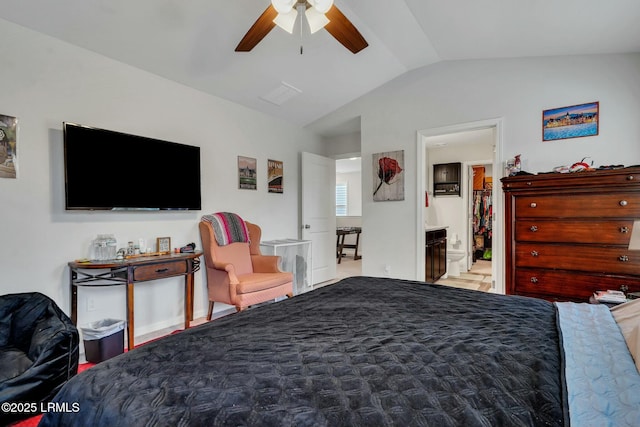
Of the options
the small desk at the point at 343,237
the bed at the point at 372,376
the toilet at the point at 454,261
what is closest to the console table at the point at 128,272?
the bed at the point at 372,376

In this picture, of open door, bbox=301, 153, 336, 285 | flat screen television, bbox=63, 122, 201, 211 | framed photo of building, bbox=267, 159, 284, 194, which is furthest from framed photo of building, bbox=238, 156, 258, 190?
open door, bbox=301, 153, 336, 285

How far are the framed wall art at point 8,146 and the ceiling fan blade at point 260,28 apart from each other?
5.72ft

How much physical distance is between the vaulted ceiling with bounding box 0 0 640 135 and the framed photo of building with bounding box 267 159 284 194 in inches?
36.2

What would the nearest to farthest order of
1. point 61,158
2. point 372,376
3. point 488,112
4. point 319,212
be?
point 372,376
point 61,158
point 488,112
point 319,212

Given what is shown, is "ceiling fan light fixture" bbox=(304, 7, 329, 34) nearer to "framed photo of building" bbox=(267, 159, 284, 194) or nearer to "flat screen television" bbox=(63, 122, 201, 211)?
"flat screen television" bbox=(63, 122, 201, 211)

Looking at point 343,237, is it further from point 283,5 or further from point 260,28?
point 283,5

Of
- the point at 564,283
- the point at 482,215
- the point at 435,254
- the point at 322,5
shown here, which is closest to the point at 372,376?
the point at 322,5

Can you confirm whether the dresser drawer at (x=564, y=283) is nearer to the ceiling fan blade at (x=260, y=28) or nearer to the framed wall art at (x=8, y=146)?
the ceiling fan blade at (x=260, y=28)

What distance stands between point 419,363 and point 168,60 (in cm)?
326

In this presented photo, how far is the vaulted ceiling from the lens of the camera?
94.1 inches

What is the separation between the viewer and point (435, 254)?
15.4 ft

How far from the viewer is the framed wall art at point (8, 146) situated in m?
2.28

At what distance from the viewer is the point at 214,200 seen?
3729 mm

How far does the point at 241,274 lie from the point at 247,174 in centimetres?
129
